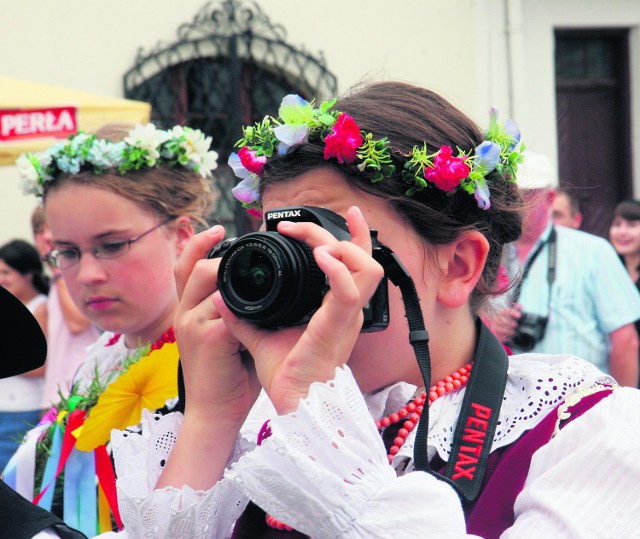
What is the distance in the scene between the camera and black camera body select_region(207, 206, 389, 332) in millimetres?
1439

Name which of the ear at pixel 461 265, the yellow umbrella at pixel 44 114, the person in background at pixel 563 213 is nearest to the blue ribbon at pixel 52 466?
the ear at pixel 461 265

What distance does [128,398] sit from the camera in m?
2.26

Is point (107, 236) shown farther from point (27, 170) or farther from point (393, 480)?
point (393, 480)

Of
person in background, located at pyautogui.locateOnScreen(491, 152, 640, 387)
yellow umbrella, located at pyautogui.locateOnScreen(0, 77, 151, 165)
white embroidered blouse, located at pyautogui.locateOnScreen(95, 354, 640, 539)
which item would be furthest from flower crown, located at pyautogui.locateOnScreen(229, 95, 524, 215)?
yellow umbrella, located at pyautogui.locateOnScreen(0, 77, 151, 165)

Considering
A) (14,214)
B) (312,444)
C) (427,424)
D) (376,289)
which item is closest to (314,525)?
(312,444)

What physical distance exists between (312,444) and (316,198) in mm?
427

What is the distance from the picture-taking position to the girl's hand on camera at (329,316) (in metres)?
1.40

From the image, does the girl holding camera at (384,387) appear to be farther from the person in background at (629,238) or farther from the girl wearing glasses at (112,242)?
the person in background at (629,238)

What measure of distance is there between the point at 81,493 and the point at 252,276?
1.10 m

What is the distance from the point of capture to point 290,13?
7527 mm

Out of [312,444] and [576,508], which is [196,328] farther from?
[576,508]

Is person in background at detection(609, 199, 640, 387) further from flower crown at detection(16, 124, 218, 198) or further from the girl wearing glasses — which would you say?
the girl wearing glasses

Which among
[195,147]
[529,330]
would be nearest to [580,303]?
[529,330]

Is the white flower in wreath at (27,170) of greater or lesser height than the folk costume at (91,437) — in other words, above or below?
above
